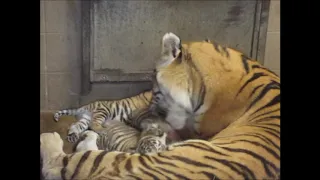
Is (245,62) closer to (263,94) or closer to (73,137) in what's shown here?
(263,94)

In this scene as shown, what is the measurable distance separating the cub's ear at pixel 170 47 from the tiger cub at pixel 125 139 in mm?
108

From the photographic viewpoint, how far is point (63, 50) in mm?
680

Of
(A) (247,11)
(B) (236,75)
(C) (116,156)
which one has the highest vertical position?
(A) (247,11)

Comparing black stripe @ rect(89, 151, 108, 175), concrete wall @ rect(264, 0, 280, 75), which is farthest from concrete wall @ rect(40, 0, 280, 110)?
black stripe @ rect(89, 151, 108, 175)

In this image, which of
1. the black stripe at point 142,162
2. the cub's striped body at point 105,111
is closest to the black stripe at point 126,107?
the cub's striped body at point 105,111

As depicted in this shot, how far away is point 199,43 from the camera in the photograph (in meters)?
0.69

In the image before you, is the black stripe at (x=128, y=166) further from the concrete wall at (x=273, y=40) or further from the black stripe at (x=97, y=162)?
the concrete wall at (x=273, y=40)

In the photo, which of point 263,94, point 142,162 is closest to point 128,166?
point 142,162

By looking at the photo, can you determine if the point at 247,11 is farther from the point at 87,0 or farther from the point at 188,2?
the point at 87,0

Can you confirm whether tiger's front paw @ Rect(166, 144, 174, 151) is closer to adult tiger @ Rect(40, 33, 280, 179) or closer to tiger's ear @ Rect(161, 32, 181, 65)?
adult tiger @ Rect(40, 33, 280, 179)

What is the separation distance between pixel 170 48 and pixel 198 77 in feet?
0.21
